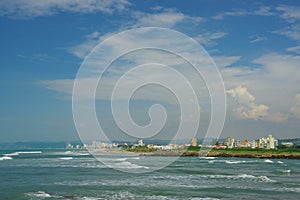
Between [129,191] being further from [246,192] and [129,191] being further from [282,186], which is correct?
[282,186]

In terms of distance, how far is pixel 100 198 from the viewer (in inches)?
669

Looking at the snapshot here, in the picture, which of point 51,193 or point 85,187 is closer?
point 51,193

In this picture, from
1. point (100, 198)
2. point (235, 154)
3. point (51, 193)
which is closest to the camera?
point (100, 198)

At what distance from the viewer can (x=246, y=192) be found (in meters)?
19.3

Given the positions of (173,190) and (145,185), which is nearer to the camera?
(173,190)

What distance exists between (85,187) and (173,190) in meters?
5.31

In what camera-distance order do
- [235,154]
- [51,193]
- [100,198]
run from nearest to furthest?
[100,198] → [51,193] → [235,154]

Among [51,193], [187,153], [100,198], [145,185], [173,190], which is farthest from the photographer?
[187,153]

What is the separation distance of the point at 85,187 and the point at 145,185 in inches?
147

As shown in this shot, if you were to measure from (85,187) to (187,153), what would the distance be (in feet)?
219

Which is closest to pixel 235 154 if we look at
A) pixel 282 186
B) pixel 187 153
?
pixel 187 153

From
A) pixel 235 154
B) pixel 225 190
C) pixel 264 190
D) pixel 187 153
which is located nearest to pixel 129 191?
pixel 225 190

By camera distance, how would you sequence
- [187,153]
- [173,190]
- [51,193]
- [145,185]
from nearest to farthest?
[51,193]
[173,190]
[145,185]
[187,153]

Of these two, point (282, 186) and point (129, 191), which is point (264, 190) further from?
point (129, 191)
